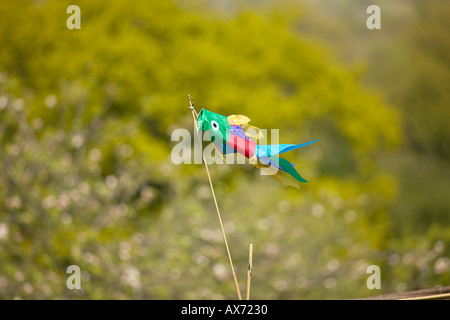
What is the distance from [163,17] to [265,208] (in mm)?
3340

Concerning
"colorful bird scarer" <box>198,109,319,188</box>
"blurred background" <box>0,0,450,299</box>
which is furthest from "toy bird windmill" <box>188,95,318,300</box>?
"blurred background" <box>0,0,450,299</box>

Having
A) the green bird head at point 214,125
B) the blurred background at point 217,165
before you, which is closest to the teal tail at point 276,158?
the green bird head at point 214,125

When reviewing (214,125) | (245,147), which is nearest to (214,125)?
(214,125)

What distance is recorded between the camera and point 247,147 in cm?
142

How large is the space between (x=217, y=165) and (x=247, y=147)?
11.5 feet

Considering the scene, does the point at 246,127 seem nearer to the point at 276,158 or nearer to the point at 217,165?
the point at 276,158

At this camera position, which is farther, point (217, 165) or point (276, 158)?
point (217, 165)

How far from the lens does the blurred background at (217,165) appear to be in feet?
13.7

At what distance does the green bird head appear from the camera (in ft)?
4.60

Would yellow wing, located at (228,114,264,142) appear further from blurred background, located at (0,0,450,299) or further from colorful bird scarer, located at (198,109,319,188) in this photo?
blurred background, located at (0,0,450,299)

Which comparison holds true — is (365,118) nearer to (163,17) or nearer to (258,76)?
(258,76)

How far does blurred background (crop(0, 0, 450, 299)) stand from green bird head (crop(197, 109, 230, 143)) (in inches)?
99.0

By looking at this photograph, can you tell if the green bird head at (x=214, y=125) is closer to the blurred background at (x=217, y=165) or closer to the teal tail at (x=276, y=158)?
the teal tail at (x=276, y=158)
